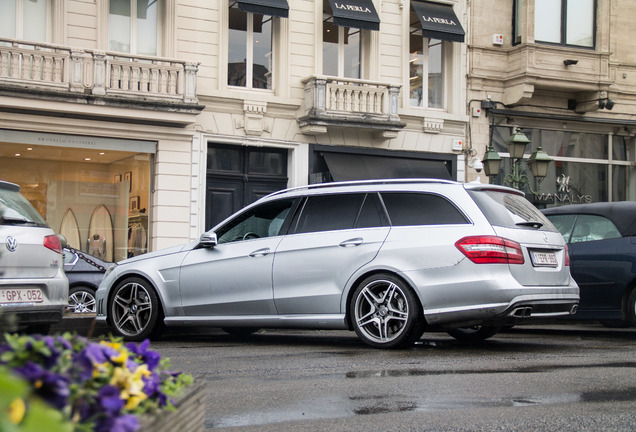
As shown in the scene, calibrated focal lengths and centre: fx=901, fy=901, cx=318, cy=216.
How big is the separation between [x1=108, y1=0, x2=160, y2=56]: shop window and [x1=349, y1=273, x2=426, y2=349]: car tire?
1223cm

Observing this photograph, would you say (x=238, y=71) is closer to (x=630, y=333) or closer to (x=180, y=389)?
(x=630, y=333)

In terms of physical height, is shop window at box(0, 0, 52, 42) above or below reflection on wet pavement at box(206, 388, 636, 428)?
above

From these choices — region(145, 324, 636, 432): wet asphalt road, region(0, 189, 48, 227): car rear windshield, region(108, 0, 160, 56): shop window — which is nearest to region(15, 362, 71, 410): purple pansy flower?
region(145, 324, 636, 432): wet asphalt road

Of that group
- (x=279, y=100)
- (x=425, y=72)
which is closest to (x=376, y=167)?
(x=279, y=100)

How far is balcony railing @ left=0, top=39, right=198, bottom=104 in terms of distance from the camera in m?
17.4

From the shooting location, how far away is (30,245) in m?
8.09

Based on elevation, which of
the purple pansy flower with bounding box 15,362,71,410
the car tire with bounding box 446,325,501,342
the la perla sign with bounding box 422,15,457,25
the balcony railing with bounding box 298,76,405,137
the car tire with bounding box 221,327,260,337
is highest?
the la perla sign with bounding box 422,15,457,25

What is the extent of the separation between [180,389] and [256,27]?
1907 cm

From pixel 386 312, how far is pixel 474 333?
6.30 ft

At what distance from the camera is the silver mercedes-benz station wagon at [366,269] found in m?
8.39

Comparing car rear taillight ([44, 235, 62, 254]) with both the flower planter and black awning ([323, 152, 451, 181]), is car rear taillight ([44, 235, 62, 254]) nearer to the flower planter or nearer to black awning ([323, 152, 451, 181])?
the flower planter

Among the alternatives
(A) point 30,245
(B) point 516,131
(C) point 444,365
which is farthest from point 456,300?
(B) point 516,131

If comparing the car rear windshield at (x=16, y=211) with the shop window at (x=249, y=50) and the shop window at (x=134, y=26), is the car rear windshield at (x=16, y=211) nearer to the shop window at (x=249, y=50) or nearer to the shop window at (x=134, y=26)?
the shop window at (x=134, y=26)

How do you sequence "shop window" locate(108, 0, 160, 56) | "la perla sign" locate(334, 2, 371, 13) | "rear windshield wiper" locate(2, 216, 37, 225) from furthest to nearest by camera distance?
"la perla sign" locate(334, 2, 371, 13)
"shop window" locate(108, 0, 160, 56)
"rear windshield wiper" locate(2, 216, 37, 225)
